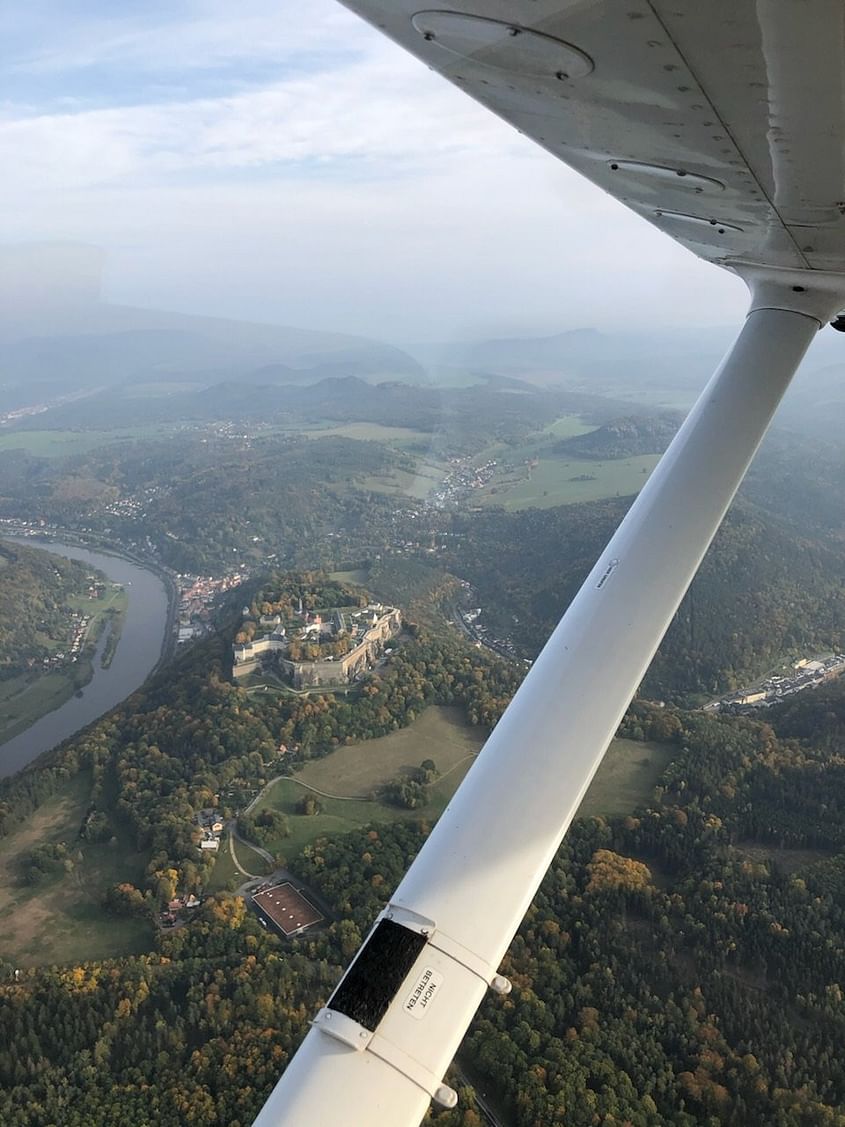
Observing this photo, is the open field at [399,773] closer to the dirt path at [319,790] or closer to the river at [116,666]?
the dirt path at [319,790]

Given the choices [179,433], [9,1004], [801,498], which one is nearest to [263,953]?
[9,1004]

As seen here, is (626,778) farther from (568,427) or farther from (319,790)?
(568,427)

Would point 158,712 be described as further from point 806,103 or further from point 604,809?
point 806,103

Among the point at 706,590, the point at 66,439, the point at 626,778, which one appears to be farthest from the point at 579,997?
the point at 66,439

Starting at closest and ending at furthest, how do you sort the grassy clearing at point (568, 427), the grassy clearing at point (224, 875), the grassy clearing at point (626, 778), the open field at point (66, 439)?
the grassy clearing at point (224, 875) → the grassy clearing at point (626, 778) → the grassy clearing at point (568, 427) → the open field at point (66, 439)

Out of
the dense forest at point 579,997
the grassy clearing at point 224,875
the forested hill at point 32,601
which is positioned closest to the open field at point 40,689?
the forested hill at point 32,601

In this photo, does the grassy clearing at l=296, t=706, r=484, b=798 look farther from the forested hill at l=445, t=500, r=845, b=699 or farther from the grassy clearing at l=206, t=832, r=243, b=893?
the forested hill at l=445, t=500, r=845, b=699
